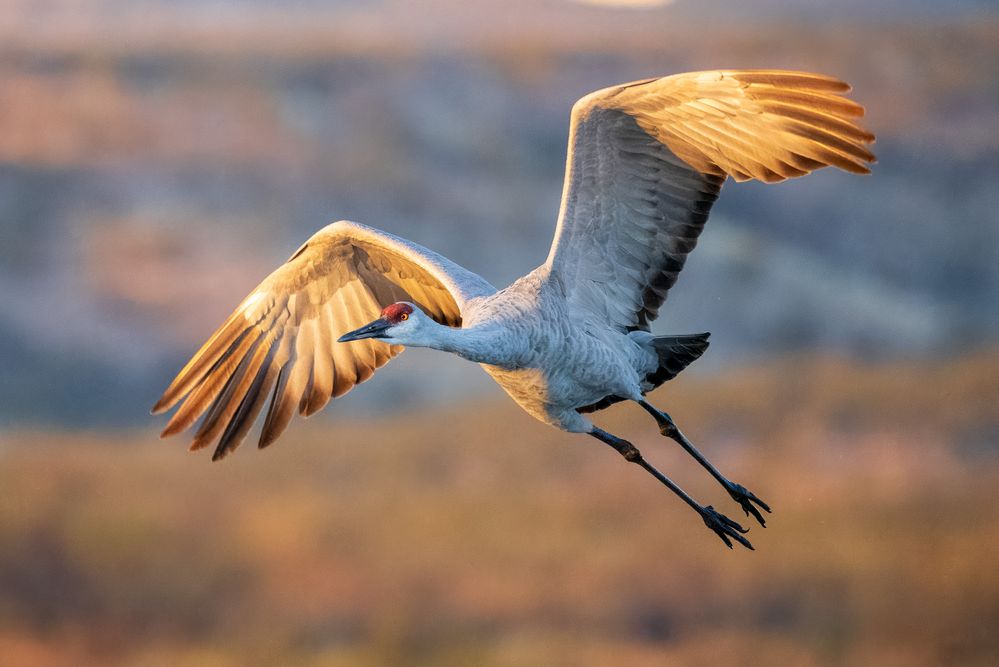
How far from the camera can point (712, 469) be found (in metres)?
9.75

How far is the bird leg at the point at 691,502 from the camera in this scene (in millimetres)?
9695

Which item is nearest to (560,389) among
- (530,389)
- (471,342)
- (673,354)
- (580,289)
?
(530,389)

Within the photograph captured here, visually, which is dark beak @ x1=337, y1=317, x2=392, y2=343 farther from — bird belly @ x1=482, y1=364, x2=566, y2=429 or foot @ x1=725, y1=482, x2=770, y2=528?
foot @ x1=725, y1=482, x2=770, y2=528

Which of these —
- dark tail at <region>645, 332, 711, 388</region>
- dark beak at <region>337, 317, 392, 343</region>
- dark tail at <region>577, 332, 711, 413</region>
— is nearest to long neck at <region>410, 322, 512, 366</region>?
dark beak at <region>337, 317, 392, 343</region>

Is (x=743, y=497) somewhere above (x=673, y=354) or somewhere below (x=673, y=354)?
below

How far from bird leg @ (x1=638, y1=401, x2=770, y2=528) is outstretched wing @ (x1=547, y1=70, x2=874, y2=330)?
2.49ft

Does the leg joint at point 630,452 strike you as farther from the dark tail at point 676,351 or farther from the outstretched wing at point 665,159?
the outstretched wing at point 665,159

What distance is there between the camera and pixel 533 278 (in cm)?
905

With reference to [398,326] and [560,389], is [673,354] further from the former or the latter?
[398,326]

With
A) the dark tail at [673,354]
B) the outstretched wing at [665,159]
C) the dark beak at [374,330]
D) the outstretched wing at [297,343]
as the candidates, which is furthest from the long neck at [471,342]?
the outstretched wing at [297,343]

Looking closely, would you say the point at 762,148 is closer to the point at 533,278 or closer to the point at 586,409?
the point at 533,278

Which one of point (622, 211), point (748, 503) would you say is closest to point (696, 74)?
point (622, 211)

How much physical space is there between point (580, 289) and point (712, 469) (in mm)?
1710

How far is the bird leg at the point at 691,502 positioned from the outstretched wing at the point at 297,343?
5.28 feet
